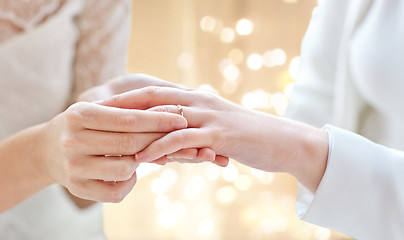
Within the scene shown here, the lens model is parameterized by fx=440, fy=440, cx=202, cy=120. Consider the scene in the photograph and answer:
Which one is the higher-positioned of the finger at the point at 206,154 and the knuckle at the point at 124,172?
the finger at the point at 206,154

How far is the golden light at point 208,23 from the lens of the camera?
1.72m

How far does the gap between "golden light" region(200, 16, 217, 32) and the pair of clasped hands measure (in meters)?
0.97

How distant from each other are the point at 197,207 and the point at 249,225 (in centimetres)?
24

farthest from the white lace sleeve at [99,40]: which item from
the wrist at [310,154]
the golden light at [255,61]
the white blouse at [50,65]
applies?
the golden light at [255,61]

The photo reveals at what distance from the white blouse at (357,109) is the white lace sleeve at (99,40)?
48 cm

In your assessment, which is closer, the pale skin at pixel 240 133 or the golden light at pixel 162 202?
the pale skin at pixel 240 133

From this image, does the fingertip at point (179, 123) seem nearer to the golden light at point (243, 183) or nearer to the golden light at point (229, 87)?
the golden light at point (229, 87)

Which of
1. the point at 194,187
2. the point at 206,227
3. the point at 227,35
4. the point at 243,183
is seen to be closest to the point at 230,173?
the point at 243,183

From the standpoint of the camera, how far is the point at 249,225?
195 centimetres

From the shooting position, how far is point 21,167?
3.05ft

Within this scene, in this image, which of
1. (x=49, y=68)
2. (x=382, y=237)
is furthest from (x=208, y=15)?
(x=382, y=237)

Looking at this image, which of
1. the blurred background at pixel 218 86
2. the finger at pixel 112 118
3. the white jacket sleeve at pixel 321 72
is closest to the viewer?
the finger at pixel 112 118

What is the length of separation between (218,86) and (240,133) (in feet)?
3.43

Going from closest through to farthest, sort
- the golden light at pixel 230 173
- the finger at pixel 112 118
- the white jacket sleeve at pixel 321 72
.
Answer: the finger at pixel 112 118 → the white jacket sleeve at pixel 321 72 → the golden light at pixel 230 173
